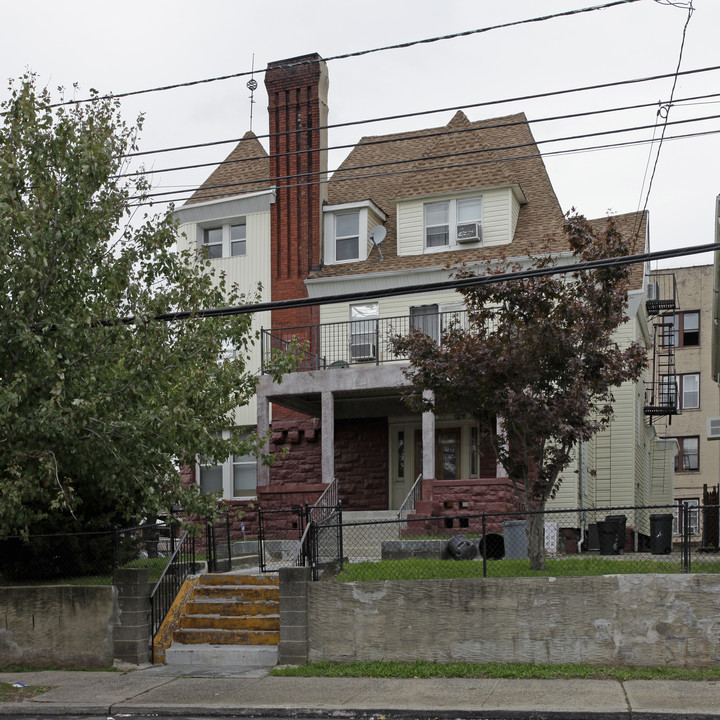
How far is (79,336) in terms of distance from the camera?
12.8 metres

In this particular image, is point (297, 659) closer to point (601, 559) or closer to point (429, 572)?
point (429, 572)

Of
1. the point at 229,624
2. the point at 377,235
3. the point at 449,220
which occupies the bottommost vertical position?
the point at 229,624

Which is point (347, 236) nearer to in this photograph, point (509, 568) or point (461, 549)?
point (461, 549)

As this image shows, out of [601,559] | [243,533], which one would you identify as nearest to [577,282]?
[601,559]

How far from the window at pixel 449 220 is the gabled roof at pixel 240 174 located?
15.2 feet

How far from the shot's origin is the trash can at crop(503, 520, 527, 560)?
691 inches

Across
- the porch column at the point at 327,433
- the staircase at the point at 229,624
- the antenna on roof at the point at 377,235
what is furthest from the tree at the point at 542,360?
the antenna on roof at the point at 377,235

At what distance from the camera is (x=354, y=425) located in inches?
1035

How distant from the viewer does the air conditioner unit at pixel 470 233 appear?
25688 millimetres

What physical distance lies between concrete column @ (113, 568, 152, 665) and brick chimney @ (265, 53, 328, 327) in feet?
42.8

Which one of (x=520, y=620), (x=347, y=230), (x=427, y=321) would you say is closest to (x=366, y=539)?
(x=520, y=620)

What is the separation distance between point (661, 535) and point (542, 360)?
451cm

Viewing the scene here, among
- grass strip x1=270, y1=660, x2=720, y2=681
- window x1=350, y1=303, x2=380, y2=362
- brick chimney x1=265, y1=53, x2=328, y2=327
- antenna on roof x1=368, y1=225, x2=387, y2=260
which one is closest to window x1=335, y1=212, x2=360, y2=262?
antenna on roof x1=368, y1=225, x2=387, y2=260

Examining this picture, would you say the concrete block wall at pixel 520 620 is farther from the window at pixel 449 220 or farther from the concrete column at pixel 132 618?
the window at pixel 449 220
